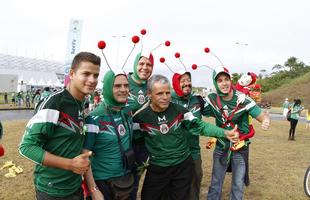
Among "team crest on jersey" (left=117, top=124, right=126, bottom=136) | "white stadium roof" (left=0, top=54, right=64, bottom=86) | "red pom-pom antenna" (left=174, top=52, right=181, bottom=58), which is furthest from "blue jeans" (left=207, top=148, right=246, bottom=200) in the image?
"white stadium roof" (left=0, top=54, right=64, bottom=86)

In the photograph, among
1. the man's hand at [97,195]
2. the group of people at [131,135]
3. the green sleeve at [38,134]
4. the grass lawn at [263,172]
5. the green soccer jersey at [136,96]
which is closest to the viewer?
the green sleeve at [38,134]

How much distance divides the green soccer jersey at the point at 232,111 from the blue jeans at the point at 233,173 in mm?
180

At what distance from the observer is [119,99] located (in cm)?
282

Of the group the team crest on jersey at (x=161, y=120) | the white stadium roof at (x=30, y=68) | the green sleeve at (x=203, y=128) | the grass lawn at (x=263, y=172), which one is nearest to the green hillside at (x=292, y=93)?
the white stadium roof at (x=30, y=68)

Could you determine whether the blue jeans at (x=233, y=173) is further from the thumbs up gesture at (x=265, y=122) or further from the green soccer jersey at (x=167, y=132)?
the green soccer jersey at (x=167, y=132)

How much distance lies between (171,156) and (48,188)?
136 centimetres

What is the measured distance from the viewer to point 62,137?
223cm

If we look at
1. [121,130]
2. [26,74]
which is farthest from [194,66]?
[26,74]

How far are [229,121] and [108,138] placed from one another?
1.88m

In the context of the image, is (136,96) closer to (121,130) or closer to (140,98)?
(140,98)

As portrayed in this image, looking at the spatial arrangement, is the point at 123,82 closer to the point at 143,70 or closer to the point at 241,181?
the point at 143,70

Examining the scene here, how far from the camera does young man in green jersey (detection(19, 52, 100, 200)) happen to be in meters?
2.05

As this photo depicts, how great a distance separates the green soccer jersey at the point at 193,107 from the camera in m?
3.80

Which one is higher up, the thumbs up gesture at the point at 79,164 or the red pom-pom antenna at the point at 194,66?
the red pom-pom antenna at the point at 194,66
